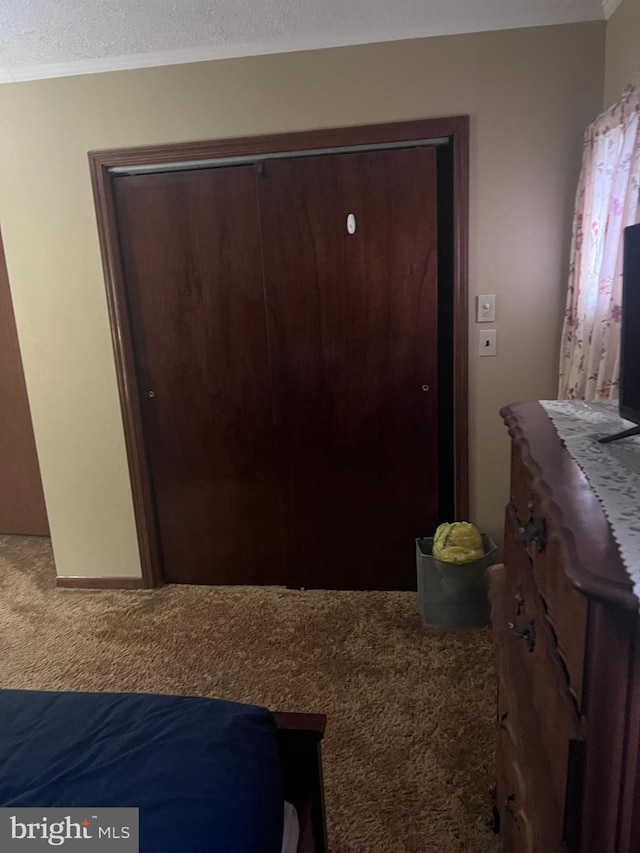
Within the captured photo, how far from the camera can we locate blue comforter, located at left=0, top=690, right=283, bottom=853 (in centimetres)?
89

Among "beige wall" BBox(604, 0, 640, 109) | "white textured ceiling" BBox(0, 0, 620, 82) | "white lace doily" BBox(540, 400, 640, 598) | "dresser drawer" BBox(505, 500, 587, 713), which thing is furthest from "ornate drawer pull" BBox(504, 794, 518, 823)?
"white textured ceiling" BBox(0, 0, 620, 82)

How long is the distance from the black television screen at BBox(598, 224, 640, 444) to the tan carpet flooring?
1.17m

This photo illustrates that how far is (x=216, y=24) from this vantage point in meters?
2.11

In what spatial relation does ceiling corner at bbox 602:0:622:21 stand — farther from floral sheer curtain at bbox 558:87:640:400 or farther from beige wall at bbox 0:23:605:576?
floral sheer curtain at bbox 558:87:640:400

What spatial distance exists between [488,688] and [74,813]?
5.00 feet

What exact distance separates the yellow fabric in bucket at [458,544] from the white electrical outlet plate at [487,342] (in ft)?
2.41

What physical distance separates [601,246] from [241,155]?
1.44 m

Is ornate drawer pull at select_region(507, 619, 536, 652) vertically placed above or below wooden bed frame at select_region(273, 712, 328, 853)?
above

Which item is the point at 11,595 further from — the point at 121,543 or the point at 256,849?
the point at 256,849

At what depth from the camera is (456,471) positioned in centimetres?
254

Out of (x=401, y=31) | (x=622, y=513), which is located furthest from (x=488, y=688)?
(x=401, y=31)

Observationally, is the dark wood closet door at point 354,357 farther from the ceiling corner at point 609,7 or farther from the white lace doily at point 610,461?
the white lace doily at point 610,461

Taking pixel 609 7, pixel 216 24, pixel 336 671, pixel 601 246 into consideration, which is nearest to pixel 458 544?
pixel 336 671

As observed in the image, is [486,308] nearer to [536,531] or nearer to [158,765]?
[536,531]
